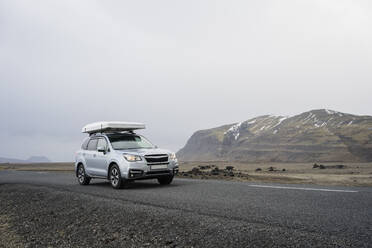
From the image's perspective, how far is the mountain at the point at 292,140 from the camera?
2949 inches

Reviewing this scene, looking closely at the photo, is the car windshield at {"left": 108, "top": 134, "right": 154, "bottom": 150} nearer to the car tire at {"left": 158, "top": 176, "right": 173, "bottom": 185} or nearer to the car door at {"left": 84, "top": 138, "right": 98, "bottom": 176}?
the car door at {"left": 84, "top": 138, "right": 98, "bottom": 176}

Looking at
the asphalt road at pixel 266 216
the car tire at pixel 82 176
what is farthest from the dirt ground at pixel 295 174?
the asphalt road at pixel 266 216

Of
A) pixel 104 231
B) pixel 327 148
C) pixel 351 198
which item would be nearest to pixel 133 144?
pixel 104 231

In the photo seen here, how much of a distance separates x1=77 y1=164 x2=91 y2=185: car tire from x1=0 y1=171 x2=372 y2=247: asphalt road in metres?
4.41

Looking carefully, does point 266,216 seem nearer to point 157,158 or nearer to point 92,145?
point 157,158

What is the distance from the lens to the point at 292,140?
92.1 meters

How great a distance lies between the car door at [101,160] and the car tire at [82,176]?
880mm

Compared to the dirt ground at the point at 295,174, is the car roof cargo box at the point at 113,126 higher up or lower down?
higher up

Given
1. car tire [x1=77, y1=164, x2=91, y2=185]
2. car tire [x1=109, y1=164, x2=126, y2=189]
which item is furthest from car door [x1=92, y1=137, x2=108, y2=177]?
car tire [x1=77, y1=164, x2=91, y2=185]

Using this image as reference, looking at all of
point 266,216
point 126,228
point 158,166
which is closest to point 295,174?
point 158,166

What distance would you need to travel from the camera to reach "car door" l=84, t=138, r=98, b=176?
1259 centimetres

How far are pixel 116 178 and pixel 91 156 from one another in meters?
2.03

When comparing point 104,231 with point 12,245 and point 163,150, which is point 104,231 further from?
point 163,150

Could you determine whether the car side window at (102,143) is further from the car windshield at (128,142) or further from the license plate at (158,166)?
the license plate at (158,166)
